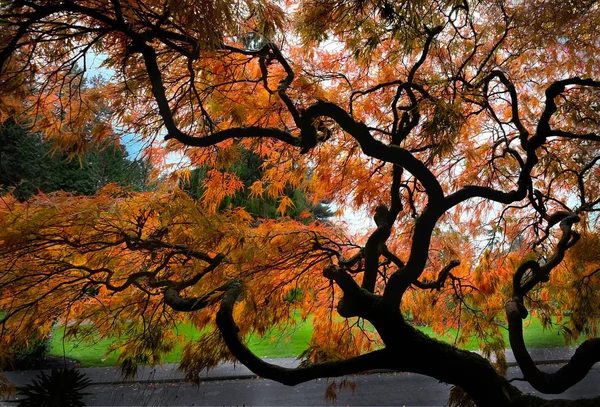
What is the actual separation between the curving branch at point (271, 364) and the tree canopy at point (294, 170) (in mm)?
12

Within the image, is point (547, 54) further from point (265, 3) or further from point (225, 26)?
point (225, 26)

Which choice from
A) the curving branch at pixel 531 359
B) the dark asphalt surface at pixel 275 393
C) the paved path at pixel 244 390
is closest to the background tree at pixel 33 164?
the paved path at pixel 244 390

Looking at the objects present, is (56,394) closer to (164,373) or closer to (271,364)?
(271,364)

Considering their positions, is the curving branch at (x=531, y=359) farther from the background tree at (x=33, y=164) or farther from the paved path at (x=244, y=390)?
the background tree at (x=33, y=164)

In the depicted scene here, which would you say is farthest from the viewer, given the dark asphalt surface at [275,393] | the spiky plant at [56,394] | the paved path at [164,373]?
the paved path at [164,373]

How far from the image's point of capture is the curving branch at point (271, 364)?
7.56 feet

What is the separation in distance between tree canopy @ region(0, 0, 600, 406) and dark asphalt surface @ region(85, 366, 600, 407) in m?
2.52

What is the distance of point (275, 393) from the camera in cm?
660

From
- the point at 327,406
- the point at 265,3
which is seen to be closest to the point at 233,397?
the point at 327,406

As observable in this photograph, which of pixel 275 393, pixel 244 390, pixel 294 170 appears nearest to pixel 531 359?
pixel 294 170

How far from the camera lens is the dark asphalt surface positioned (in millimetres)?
6109

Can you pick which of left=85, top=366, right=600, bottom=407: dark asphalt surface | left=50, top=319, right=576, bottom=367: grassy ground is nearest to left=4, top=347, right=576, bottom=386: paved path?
left=85, top=366, right=600, bottom=407: dark asphalt surface

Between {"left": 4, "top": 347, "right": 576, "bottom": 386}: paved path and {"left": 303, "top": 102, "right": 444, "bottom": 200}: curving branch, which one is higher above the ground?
{"left": 303, "top": 102, "right": 444, "bottom": 200}: curving branch

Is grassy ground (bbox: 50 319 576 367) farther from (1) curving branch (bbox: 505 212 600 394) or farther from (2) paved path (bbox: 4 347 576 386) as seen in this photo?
(1) curving branch (bbox: 505 212 600 394)
